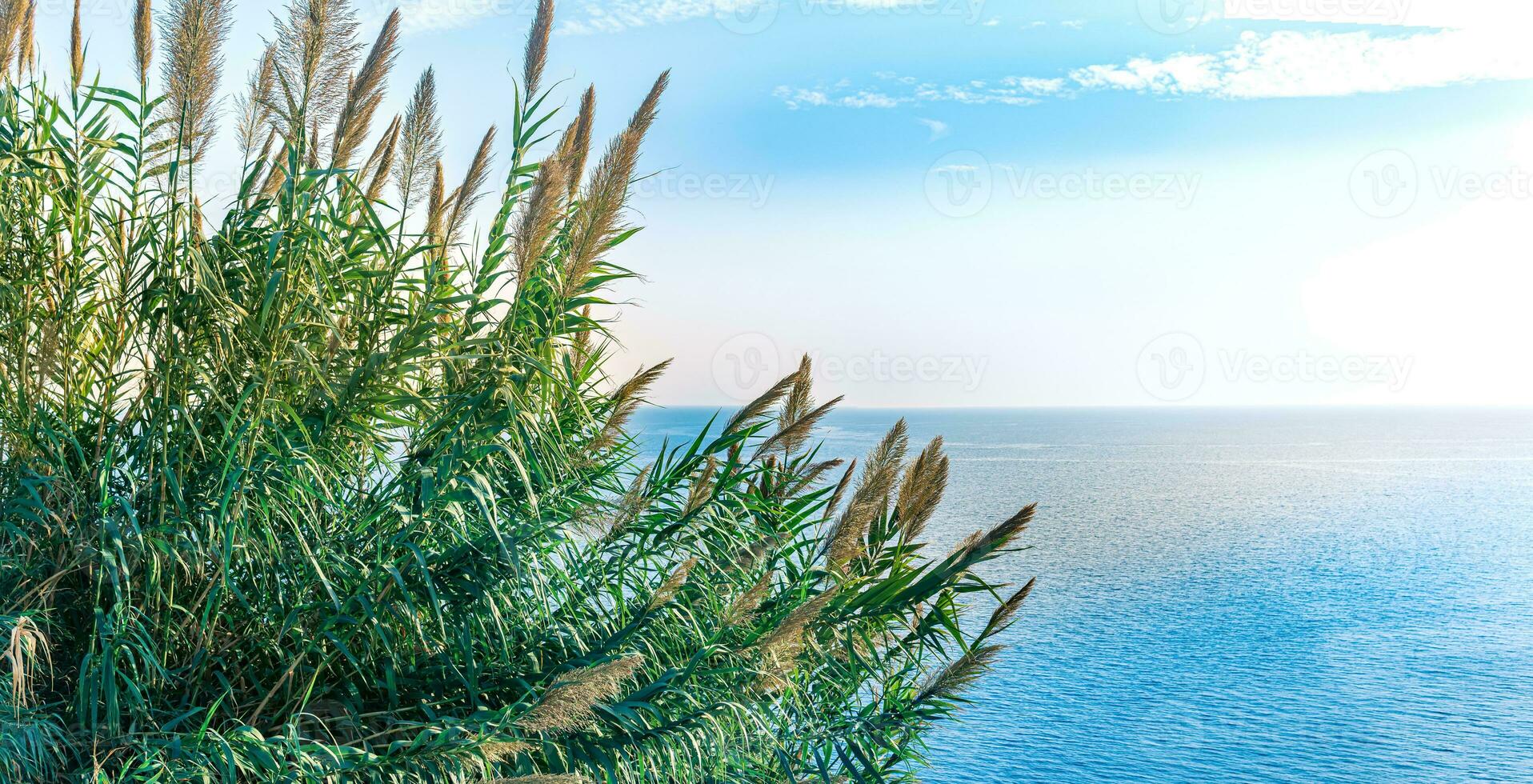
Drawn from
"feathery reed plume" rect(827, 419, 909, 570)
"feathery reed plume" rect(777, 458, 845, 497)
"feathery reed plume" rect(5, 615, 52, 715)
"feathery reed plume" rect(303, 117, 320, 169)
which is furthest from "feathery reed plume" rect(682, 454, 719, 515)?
"feathery reed plume" rect(5, 615, 52, 715)

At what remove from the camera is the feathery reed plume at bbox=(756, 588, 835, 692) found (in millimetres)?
3076

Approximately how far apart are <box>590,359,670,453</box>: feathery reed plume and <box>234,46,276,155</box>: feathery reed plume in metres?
1.60

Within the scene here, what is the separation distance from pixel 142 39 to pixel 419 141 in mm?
827

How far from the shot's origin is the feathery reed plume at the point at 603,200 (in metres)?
3.16

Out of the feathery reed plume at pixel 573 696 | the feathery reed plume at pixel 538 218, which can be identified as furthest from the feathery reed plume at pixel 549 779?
the feathery reed plume at pixel 538 218

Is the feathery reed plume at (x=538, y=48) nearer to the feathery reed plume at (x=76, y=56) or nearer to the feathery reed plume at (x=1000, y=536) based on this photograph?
the feathery reed plume at (x=76, y=56)

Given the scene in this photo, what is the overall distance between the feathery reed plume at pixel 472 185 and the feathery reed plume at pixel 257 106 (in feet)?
2.01

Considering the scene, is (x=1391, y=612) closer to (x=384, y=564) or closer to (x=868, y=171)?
(x=868, y=171)

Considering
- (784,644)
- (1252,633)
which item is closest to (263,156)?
(784,644)

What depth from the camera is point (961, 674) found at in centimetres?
411

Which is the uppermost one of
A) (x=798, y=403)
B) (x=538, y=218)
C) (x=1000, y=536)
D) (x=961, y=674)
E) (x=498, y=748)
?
(x=538, y=218)

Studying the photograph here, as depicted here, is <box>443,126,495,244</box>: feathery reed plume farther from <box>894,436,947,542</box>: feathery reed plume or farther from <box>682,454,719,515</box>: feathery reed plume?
<box>894,436,947,542</box>: feathery reed plume

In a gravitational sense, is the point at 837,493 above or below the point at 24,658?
above

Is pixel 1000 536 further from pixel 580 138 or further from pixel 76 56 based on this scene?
pixel 76 56
